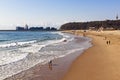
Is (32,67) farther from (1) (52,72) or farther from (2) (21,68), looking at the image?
(1) (52,72)

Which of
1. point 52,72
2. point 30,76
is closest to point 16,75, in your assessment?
point 30,76

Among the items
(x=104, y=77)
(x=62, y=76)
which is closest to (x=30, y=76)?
(x=62, y=76)

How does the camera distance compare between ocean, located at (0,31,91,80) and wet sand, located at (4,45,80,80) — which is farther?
ocean, located at (0,31,91,80)

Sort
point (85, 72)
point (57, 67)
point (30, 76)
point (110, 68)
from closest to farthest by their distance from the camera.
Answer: point (30, 76), point (85, 72), point (110, 68), point (57, 67)

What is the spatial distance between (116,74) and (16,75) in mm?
5593

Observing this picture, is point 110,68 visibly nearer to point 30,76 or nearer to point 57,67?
point 57,67

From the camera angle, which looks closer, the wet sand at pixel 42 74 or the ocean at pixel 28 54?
the wet sand at pixel 42 74

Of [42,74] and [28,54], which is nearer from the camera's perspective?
[42,74]

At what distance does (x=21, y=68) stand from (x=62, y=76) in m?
3.64

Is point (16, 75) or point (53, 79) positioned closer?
point (53, 79)

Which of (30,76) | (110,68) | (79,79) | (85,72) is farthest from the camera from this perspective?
(110,68)

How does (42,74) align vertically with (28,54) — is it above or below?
below

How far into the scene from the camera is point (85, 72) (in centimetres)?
1367

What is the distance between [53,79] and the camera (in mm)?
12102
